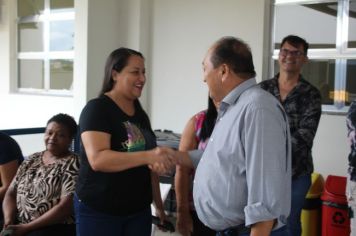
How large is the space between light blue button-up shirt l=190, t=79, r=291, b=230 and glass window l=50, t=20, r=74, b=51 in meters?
5.41

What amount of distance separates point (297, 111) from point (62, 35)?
4922 mm

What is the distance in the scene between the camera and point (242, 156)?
4.49ft

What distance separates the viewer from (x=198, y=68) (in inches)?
183

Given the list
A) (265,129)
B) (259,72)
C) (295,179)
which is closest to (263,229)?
(265,129)

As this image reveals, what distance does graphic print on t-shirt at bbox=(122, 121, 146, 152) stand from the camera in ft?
6.40

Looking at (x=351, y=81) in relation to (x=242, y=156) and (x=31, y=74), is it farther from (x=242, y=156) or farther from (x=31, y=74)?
(x=31, y=74)

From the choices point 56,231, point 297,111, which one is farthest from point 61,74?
point 297,111

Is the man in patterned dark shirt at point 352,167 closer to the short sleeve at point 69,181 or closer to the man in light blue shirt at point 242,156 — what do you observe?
the man in light blue shirt at point 242,156

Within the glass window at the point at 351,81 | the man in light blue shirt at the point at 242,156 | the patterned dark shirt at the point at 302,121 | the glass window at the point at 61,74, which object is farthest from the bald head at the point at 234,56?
the glass window at the point at 61,74

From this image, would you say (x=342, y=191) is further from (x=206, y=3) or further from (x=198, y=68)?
(x=206, y=3)

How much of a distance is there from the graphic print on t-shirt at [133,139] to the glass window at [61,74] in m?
4.82

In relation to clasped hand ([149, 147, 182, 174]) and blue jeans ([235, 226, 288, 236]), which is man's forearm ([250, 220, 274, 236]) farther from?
clasped hand ([149, 147, 182, 174])

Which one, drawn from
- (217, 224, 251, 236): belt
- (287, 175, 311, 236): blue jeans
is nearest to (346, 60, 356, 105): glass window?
(287, 175, 311, 236): blue jeans

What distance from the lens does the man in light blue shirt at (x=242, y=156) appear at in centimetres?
133
